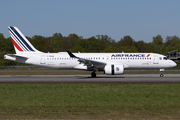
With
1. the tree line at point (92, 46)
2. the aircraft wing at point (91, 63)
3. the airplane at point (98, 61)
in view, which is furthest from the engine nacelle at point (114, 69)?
the tree line at point (92, 46)

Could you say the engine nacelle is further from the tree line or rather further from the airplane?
the tree line

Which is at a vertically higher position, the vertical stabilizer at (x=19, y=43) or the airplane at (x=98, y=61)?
the vertical stabilizer at (x=19, y=43)

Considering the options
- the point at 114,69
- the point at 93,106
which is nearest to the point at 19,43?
the point at 114,69

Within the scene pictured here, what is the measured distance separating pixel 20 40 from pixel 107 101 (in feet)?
81.5

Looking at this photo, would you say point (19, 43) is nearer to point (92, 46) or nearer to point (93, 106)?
point (93, 106)

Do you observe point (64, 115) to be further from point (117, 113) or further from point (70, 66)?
point (70, 66)

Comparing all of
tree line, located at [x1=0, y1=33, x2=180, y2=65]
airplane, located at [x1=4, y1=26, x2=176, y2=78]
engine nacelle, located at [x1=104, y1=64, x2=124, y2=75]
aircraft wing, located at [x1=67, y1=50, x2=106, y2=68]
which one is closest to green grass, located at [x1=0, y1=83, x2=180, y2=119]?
engine nacelle, located at [x1=104, y1=64, x2=124, y2=75]

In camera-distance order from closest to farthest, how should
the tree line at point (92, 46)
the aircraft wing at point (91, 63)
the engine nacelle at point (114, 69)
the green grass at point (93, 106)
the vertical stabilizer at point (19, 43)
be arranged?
the green grass at point (93, 106) < the engine nacelle at point (114, 69) < the aircraft wing at point (91, 63) < the vertical stabilizer at point (19, 43) < the tree line at point (92, 46)

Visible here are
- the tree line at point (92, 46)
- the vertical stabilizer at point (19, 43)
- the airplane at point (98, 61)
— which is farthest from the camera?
the tree line at point (92, 46)

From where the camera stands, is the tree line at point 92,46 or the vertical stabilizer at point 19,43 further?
the tree line at point 92,46

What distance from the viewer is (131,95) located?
15508mm

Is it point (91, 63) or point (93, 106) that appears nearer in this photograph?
point (93, 106)

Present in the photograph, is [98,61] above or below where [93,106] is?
above

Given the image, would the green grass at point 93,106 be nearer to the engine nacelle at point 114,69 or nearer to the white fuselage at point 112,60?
the engine nacelle at point 114,69
